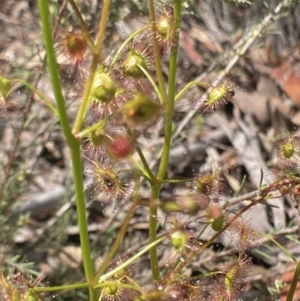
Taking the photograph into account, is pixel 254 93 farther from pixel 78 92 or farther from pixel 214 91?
pixel 78 92

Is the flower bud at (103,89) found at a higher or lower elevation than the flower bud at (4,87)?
higher

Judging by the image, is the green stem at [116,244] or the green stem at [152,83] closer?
the green stem at [116,244]

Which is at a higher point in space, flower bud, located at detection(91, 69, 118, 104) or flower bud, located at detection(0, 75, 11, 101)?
flower bud, located at detection(91, 69, 118, 104)

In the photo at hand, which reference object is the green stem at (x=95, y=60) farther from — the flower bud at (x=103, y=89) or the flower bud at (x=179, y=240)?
the flower bud at (x=179, y=240)

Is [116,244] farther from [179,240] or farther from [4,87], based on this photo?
[4,87]

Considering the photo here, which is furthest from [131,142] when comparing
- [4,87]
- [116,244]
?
[4,87]

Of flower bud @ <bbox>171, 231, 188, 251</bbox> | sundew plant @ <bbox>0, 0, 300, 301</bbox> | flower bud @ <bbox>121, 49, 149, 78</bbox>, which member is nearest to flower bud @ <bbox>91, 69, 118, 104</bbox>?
sundew plant @ <bbox>0, 0, 300, 301</bbox>

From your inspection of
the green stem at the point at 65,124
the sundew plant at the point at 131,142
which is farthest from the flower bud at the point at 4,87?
the green stem at the point at 65,124

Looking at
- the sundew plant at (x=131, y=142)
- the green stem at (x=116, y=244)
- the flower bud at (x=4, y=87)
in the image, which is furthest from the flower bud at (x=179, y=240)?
the flower bud at (x=4, y=87)

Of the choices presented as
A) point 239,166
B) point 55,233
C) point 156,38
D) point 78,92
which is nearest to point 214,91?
point 156,38

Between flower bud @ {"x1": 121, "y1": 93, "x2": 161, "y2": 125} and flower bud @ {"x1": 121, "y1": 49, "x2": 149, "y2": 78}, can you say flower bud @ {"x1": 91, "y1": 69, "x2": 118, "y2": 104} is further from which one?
flower bud @ {"x1": 121, "y1": 49, "x2": 149, "y2": 78}

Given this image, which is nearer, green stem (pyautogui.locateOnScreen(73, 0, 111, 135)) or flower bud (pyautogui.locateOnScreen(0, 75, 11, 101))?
green stem (pyautogui.locateOnScreen(73, 0, 111, 135))
